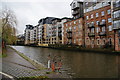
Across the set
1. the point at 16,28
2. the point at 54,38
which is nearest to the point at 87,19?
the point at 16,28

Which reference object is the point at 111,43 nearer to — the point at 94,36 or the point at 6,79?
the point at 94,36

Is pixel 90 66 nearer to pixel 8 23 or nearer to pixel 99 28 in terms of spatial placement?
pixel 8 23

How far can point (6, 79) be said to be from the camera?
25.1 feet

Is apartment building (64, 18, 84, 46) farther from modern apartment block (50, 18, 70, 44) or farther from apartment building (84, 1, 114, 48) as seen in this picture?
modern apartment block (50, 18, 70, 44)

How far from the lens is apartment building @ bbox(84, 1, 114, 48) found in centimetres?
3722

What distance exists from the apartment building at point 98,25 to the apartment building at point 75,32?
242 cm

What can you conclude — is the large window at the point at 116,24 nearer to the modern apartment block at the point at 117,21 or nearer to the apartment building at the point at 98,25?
the modern apartment block at the point at 117,21

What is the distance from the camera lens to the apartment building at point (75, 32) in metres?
48.2

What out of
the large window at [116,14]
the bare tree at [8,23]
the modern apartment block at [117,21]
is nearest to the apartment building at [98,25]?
the modern apartment block at [117,21]

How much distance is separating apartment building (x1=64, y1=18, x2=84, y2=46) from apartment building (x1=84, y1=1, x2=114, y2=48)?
2.42m

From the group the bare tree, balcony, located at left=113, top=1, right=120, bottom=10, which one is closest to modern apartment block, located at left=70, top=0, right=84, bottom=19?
balcony, located at left=113, top=1, right=120, bottom=10

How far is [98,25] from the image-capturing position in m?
40.4

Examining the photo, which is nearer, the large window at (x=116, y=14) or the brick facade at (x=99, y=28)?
the large window at (x=116, y=14)

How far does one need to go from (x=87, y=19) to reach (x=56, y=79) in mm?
40470
